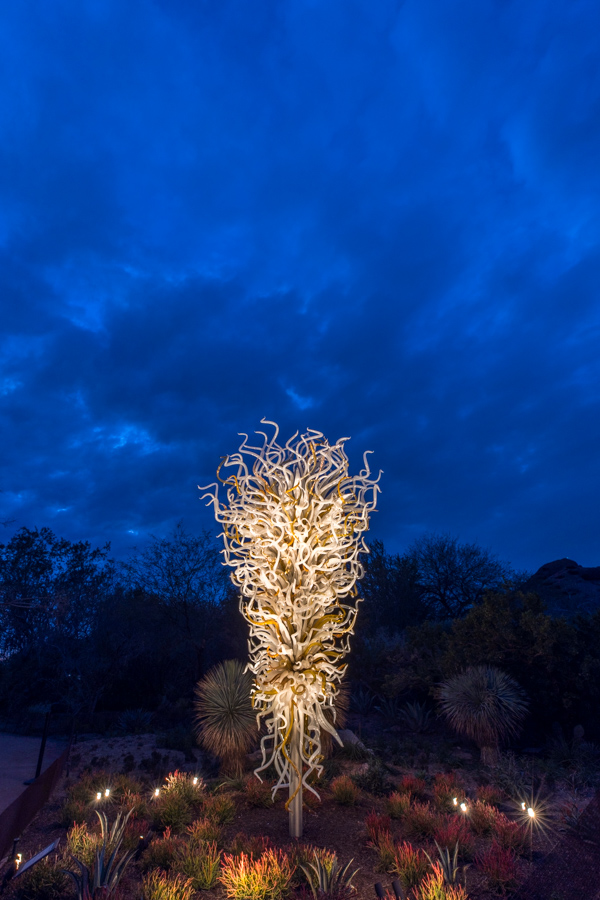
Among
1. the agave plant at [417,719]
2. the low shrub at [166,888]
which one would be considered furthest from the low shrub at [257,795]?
the agave plant at [417,719]

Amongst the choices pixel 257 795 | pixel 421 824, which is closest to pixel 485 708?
pixel 421 824

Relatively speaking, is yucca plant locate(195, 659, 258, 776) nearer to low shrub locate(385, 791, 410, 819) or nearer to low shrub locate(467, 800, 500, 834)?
low shrub locate(385, 791, 410, 819)

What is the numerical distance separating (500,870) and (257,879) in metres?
2.36

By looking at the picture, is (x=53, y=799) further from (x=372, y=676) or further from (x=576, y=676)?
(x=576, y=676)

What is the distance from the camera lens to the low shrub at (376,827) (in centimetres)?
570

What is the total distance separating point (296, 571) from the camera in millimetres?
5930

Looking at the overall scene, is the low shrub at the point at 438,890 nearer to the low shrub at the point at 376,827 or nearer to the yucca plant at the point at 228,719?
the low shrub at the point at 376,827

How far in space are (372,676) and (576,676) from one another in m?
6.15

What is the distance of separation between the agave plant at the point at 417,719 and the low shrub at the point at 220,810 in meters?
6.74

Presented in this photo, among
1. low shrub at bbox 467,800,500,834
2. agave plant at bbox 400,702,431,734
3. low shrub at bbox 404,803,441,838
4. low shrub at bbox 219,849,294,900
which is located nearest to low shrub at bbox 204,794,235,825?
low shrub at bbox 219,849,294,900

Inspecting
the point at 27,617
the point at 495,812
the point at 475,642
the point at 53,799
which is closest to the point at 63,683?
the point at 27,617

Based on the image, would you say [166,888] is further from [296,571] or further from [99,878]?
[296,571]

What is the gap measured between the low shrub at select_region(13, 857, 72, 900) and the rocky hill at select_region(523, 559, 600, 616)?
1569 centimetres

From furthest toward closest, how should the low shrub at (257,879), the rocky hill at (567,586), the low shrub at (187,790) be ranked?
the rocky hill at (567,586) < the low shrub at (187,790) < the low shrub at (257,879)
